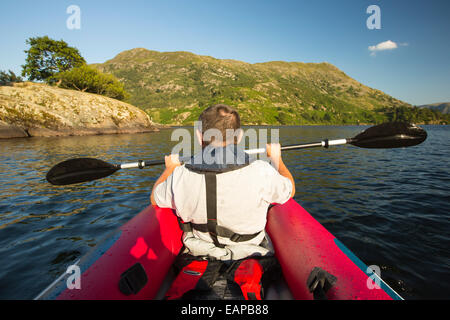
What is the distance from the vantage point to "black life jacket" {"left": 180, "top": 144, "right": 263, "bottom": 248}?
1801 mm

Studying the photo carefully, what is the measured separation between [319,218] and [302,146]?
82.7 inches

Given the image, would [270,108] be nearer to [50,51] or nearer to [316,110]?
[316,110]

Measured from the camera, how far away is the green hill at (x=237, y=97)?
11085cm

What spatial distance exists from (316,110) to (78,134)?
444 ft

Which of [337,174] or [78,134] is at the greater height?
[78,134]

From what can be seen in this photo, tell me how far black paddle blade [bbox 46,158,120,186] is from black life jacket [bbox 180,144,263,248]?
291 centimetres

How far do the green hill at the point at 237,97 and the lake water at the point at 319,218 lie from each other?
92995 mm

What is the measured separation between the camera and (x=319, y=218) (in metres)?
4.98

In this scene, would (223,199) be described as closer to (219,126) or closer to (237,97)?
(219,126)

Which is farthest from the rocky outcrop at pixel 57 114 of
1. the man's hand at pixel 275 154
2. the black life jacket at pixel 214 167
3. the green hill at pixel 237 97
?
the green hill at pixel 237 97

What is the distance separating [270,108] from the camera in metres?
119

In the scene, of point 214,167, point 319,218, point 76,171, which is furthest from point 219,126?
point 319,218

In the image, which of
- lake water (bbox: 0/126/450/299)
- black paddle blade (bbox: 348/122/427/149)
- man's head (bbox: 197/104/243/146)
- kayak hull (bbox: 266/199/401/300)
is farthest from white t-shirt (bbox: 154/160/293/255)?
black paddle blade (bbox: 348/122/427/149)

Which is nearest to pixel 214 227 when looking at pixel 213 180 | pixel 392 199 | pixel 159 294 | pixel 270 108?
pixel 213 180
